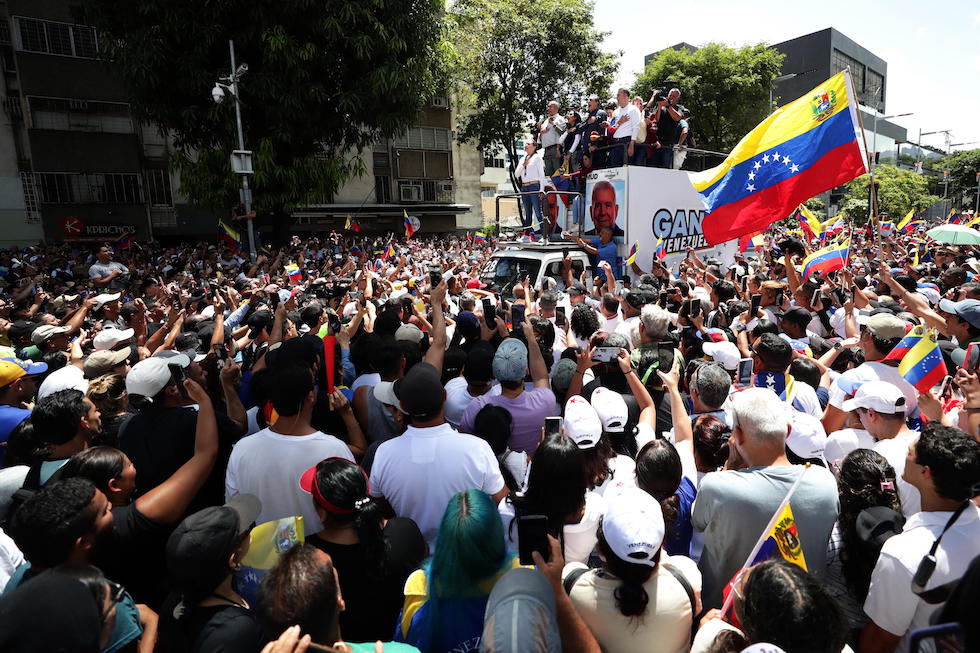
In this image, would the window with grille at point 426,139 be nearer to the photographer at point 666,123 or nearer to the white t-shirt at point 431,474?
the photographer at point 666,123

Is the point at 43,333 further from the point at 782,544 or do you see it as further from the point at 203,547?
the point at 782,544

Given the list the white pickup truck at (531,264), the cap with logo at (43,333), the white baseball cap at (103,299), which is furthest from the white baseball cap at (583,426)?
the white baseball cap at (103,299)

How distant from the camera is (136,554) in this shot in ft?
7.84

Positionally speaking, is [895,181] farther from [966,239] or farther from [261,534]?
[261,534]

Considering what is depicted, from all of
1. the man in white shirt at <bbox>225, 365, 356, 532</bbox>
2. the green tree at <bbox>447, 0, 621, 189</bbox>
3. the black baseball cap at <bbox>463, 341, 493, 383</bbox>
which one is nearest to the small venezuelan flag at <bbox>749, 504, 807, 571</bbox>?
the man in white shirt at <bbox>225, 365, 356, 532</bbox>

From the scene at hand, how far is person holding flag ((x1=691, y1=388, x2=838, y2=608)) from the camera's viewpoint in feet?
7.77

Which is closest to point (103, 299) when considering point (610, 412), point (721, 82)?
point (610, 412)

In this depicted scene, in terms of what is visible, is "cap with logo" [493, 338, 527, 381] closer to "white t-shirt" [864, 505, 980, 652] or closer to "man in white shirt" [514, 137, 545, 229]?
"white t-shirt" [864, 505, 980, 652]

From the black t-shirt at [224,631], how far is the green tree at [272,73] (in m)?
18.3

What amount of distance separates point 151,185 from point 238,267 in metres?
15.4

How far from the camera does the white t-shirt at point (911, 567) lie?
187 cm

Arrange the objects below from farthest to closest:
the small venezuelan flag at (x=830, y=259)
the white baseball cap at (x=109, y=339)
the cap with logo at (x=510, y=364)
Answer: the small venezuelan flag at (x=830, y=259) → the white baseball cap at (x=109, y=339) → the cap with logo at (x=510, y=364)

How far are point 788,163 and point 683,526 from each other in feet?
21.3

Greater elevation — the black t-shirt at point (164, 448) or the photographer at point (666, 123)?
the photographer at point (666, 123)
